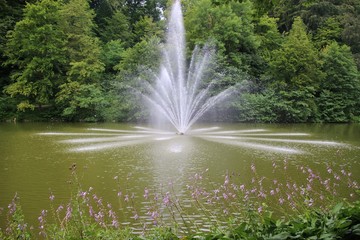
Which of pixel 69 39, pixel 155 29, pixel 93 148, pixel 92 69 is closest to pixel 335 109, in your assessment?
pixel 155 29

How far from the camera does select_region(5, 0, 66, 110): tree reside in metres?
24.1

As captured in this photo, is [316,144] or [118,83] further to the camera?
[118,83]

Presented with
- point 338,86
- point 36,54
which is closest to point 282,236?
point 36,54

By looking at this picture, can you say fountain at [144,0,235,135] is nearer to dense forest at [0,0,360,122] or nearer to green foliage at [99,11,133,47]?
dense forest at [0,0,360,122]

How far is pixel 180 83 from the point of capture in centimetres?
2206

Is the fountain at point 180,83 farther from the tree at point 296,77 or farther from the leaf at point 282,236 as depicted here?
the leaf at point 282,236

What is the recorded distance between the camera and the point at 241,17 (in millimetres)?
27141

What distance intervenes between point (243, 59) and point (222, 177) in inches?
764

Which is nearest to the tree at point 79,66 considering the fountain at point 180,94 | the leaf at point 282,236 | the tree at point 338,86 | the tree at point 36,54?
the tree at point 36,54

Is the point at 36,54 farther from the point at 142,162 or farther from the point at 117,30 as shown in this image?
the point at 142,162

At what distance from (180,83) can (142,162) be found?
11965mm

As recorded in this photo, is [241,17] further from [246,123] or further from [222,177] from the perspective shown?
[222,177]

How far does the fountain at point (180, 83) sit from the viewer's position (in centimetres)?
2262

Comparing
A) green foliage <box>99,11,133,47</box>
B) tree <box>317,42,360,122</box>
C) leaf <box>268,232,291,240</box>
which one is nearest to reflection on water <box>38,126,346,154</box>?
leaf <box>268,232,291,240</box>
